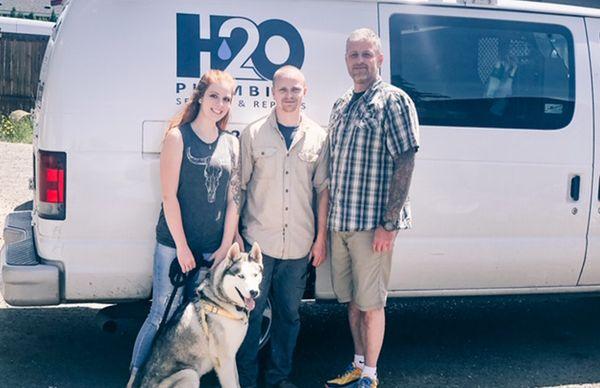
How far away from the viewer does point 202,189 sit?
13.6 feet

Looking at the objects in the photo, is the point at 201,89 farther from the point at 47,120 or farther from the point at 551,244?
the point at 551,244

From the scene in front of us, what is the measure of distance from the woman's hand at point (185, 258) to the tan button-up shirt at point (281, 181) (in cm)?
43

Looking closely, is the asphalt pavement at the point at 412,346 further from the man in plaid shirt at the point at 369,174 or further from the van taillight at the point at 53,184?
the van taillight at the point at 53,184

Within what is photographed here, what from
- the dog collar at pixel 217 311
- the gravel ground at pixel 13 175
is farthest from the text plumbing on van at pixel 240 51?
the gravel ground at pixel 13 175

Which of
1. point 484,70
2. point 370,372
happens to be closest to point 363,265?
point 370,372

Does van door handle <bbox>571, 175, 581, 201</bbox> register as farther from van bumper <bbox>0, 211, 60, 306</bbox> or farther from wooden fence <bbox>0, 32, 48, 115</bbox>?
wooden fence <bbox>0, 32, 48, 115</bbox>

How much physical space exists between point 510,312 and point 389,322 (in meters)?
1.13

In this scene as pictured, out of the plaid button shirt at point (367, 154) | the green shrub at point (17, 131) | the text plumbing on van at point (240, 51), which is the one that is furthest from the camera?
the green shrub at point (17, 131)

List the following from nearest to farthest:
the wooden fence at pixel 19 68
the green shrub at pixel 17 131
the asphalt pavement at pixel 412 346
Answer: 1. the asphalt pavement at pixel 412 346
2. the green shrub at pixel 17 131
3. the wooden fence at pixel 19 68

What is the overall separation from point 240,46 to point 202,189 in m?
0.91

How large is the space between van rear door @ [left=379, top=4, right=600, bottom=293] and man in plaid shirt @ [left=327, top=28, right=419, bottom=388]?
1.41 ft

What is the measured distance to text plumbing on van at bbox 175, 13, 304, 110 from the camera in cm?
439

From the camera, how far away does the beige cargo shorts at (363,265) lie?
4.36 meters

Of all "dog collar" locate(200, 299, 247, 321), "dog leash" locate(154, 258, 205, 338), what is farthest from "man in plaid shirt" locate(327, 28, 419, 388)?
"dog leash" locate(154, 258, 205, 338)
